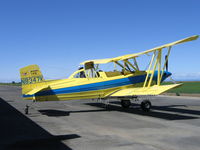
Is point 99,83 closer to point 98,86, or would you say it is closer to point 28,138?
point 98,86

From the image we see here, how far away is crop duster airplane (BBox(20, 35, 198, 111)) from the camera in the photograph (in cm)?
1463

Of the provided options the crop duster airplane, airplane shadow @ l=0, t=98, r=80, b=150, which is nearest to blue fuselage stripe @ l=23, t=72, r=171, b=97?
the crop duster airplane

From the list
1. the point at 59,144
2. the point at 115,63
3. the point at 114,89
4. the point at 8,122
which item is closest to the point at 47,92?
the point at 8,122

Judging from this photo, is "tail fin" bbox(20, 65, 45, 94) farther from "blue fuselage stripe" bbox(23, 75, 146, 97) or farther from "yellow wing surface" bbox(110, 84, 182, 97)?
"yellow wing surface" bbox(110, 84, 182, 97)

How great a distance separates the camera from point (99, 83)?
16359mm

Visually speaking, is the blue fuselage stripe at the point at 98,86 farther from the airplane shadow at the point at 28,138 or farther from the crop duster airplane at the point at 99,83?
the airplane shadow at the point at 28,138

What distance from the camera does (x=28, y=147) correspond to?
23.3ft

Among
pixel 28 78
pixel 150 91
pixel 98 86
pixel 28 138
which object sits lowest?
pixel 28 138

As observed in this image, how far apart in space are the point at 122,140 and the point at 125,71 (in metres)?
10.1

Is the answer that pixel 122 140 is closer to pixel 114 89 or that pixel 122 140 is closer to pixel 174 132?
pixel 174 132

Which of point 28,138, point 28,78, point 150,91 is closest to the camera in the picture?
point 28,138

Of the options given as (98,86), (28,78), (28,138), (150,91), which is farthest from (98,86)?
(28,138)

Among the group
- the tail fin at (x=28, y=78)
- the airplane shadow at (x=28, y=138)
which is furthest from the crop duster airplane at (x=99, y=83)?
the airplane shadow at (x=28, y=138)

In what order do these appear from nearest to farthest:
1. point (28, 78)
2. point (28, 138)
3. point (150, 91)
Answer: point (28, 138)
point (150, 91)
point (28, 78)
